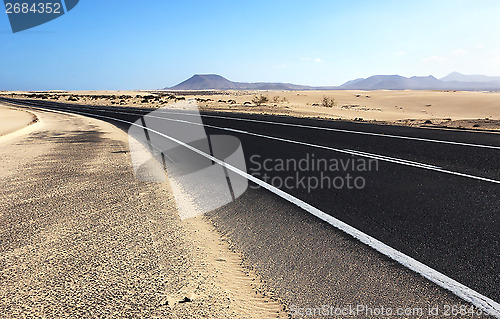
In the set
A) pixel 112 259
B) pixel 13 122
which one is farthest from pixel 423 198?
pixel 13 122

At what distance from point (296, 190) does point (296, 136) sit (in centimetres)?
712

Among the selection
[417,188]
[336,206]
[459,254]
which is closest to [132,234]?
[336,206]

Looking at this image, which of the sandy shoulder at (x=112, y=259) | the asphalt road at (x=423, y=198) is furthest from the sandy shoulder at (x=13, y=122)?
the asphalt road at (x=423, y=198)

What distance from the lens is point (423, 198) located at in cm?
550

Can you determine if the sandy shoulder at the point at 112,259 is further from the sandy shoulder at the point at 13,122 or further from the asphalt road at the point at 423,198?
the sandy shoulder at the point at 13,122

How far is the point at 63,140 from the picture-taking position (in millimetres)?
13477

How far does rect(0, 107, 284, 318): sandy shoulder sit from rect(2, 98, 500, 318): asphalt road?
1.12 meters

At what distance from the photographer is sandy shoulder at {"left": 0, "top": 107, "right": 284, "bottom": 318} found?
279 centimetres

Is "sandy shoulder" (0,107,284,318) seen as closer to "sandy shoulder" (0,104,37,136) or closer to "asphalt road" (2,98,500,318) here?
"asphalt road" (2,98,500,318)

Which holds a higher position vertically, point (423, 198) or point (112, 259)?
point (112, 259)

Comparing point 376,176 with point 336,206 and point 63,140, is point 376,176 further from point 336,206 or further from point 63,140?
point 63,140

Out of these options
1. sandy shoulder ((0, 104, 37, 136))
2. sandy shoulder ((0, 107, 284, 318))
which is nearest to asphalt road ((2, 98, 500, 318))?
sandy shoulder ((0, 107, 284, 318))

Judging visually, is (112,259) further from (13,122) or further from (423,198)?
(13,122)

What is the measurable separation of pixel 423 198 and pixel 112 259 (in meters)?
4.30
